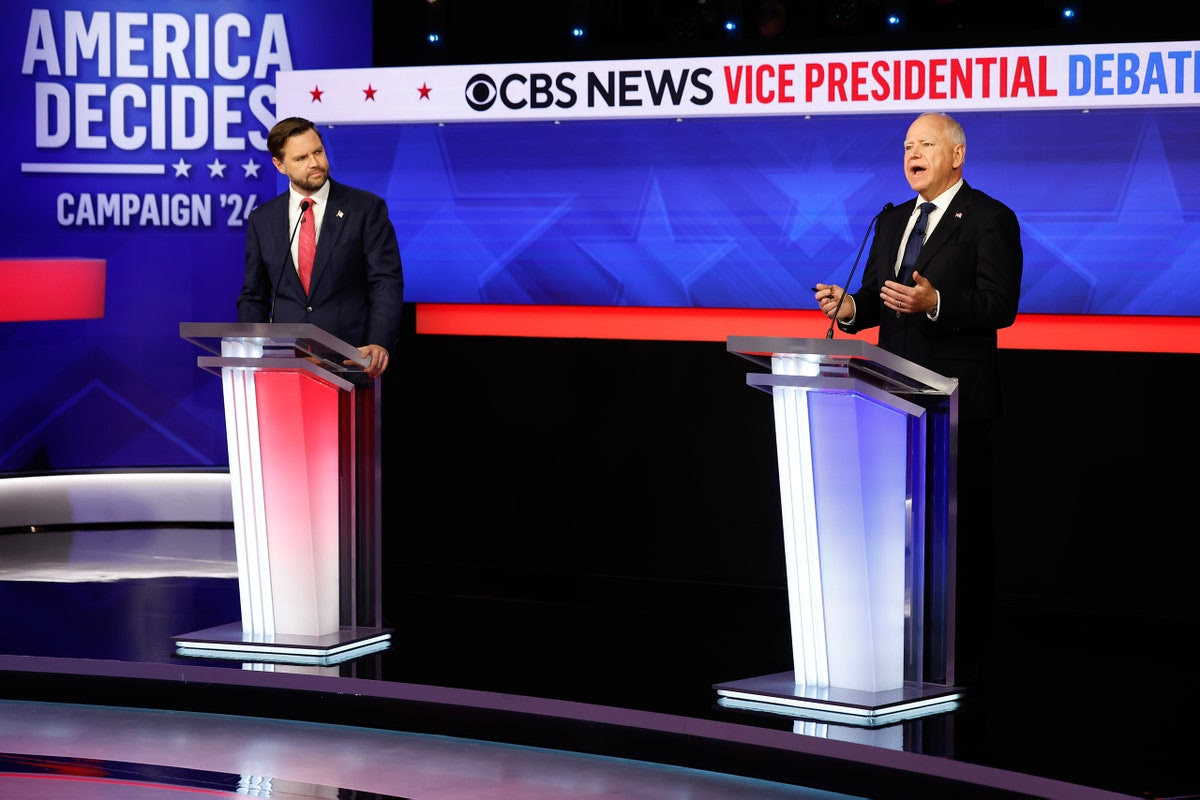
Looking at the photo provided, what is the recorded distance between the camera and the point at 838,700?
12.2 feet

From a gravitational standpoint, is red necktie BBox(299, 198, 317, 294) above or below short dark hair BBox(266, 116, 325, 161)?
below

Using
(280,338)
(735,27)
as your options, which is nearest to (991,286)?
(280,338)

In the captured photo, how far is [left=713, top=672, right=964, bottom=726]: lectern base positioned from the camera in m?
3.67

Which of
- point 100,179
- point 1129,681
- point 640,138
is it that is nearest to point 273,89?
point 100,179

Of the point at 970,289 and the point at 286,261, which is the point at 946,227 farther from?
the point at 286,261

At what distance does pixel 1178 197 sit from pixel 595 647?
93.6 inches

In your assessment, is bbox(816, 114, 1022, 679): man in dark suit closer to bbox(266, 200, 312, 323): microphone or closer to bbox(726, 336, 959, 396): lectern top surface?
bbox(726, 336, 959, 396): lectern top surface

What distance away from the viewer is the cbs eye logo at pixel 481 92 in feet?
19.7

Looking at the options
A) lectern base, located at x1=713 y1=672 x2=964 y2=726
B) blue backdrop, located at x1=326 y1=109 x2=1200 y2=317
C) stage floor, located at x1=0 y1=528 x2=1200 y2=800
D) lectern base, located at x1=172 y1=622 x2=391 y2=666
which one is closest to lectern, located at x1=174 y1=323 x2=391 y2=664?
lectern base, located at x1=172 y1=622 x2=391 y2=666

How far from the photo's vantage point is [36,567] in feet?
19.0

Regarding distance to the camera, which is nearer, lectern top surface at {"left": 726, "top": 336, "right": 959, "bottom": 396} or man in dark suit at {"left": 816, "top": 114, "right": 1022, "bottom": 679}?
lectern top surface at {"left": 726, "top": 336, "right": 959, "bottom": 396}

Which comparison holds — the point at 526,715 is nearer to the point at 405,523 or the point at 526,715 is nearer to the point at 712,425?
the point at 712,425

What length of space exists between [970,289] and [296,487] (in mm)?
1716

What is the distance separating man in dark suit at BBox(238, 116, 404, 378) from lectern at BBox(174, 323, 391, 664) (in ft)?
0.81
